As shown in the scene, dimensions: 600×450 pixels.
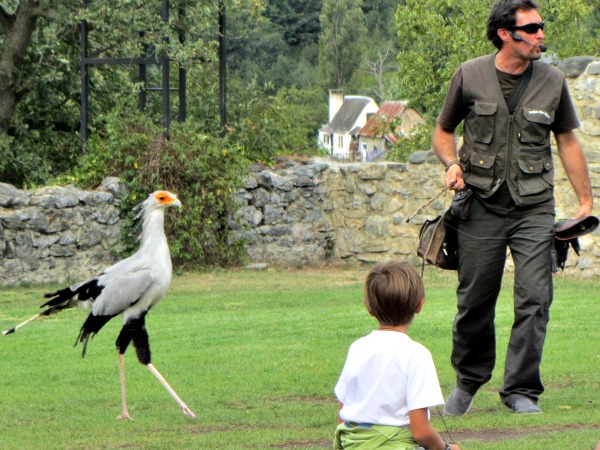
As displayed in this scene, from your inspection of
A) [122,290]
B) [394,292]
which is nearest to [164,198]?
[122,290]

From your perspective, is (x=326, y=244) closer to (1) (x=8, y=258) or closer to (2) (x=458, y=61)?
(1) (x=8, y=258)

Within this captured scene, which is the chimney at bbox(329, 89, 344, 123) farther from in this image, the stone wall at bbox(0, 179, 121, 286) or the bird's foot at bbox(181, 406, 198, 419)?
the bird's foot at bbox(181, 406, 198, 419)

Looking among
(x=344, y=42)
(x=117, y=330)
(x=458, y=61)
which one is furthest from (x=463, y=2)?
(x=344, y=42)

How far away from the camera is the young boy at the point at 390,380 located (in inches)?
159

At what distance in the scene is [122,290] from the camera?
7.48m

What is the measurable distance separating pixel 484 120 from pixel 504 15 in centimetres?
63

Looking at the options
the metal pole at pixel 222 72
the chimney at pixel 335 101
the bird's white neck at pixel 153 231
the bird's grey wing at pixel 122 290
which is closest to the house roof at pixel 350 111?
the chimney at pixel 335 101

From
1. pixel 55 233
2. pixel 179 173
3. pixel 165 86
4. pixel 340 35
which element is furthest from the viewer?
pixel 340 35

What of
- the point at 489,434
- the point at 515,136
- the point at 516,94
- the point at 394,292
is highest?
the point at 516,94

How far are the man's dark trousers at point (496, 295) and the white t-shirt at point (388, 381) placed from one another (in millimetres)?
2713

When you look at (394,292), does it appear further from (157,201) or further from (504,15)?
(157,201)

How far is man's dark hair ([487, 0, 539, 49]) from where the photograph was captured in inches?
265

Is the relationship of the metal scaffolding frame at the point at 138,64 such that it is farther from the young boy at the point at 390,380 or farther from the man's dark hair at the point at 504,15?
the young boy at the point at 390,380

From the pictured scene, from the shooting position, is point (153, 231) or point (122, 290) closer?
point (122, 290)
